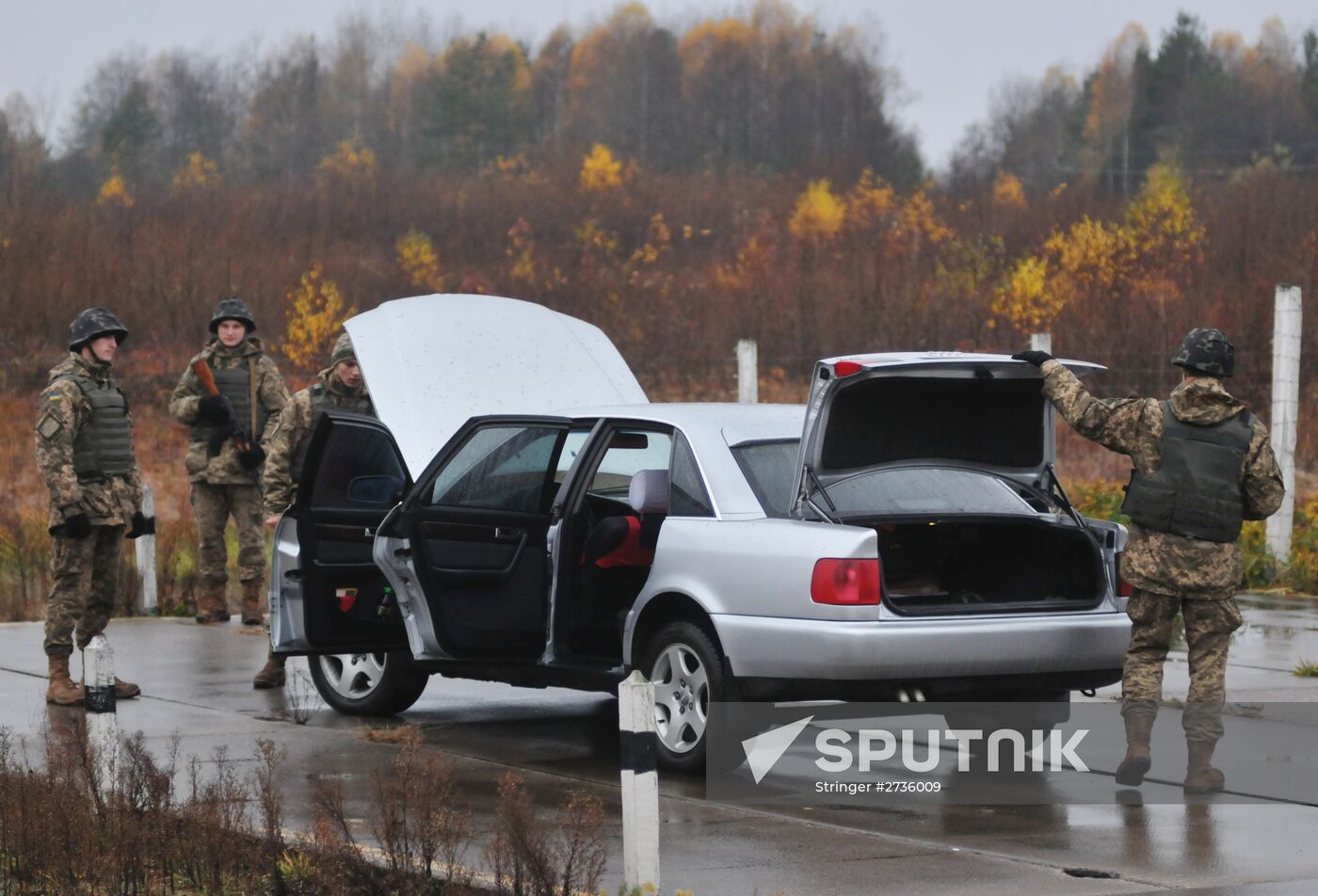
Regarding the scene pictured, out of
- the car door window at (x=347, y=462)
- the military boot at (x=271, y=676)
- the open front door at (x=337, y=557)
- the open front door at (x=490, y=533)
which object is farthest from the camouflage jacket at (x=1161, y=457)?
the military boot at (x=271, y=676)

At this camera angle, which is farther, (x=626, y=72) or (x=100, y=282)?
(x=626, y=72)

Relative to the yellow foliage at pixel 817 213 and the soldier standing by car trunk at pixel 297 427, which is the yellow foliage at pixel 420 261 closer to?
the yellow foliage at pixel 817 213

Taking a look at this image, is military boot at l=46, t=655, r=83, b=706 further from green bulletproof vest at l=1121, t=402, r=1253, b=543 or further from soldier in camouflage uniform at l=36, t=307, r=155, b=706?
green bulletproof vest at l=1121, t=402, r=1253, b=543

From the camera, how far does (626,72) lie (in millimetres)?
86625

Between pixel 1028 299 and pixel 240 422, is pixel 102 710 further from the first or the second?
pixel 1028 299

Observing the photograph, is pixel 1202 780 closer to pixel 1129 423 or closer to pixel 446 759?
pixel 1129 423

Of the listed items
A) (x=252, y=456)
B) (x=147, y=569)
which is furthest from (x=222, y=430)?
(x=147, y=569)

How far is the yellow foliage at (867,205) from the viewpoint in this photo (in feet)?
171

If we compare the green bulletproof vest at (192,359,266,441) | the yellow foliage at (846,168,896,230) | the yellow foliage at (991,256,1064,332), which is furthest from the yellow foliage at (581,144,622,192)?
the green bulletproof vest at (192,359,266,441)

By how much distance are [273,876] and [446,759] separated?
2.61 m

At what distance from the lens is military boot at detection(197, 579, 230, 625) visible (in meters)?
14.2

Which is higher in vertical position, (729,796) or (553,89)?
(553,89)

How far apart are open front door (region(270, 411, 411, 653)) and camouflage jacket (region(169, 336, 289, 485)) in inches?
144

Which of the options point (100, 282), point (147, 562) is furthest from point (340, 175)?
point (147, 562)
